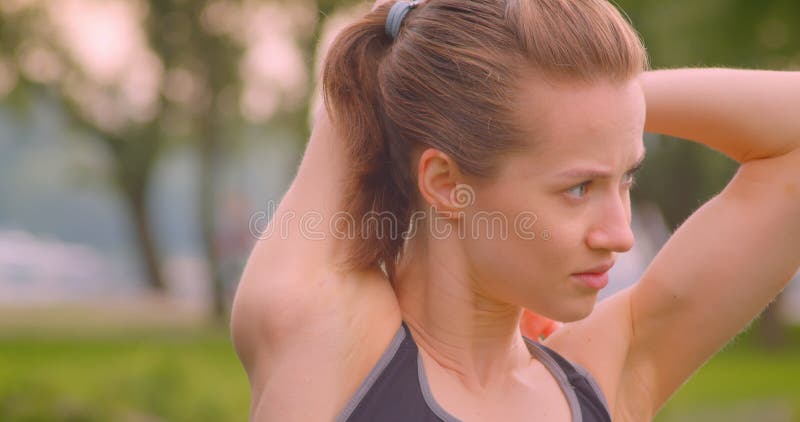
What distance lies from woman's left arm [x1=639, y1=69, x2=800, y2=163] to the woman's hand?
1.57ft

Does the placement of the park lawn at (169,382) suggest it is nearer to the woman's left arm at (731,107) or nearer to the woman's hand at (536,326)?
the woman's hand at (536,326)

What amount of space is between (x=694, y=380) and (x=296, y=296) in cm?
1239

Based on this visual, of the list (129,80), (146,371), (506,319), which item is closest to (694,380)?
(146,371)

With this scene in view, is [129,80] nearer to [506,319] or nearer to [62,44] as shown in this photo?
[62,44]

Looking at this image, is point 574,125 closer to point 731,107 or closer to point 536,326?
point 731,107

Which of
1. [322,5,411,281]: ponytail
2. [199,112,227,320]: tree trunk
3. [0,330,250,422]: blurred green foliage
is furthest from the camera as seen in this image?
[199,112,227,320]: tree trunk

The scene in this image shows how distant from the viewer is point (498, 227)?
5.48 feet

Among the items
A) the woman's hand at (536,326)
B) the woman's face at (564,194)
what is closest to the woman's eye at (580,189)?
the woman's face at (564,194)

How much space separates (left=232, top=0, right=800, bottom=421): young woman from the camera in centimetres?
164

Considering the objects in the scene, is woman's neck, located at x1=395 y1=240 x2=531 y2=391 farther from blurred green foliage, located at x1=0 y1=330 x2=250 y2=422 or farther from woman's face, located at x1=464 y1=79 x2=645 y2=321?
blurred green foliage, located at x1=0 y1=330 x2=250 y2=422

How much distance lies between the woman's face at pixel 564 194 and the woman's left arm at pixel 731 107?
0.84 feet

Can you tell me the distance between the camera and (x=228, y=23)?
704 inches

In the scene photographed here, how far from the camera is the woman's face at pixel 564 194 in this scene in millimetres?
1629

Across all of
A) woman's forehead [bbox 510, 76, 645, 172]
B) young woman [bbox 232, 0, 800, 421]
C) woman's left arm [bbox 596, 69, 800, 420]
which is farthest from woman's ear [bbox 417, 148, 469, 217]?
woman's left arm [bbox 596, 69, 800, 420]
